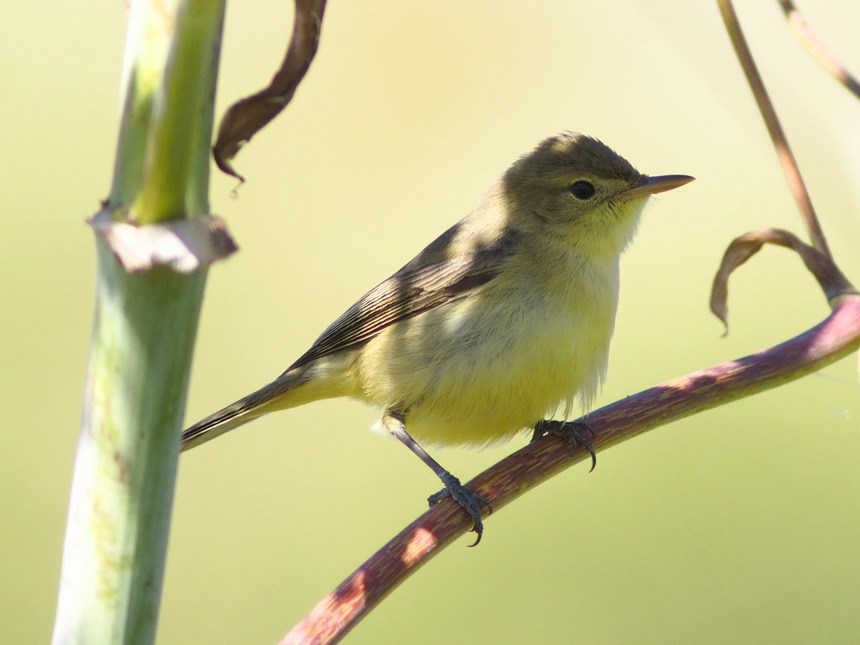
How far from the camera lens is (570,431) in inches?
80.2

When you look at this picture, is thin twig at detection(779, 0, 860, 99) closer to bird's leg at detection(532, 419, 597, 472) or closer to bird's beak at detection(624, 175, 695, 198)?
bird's leg at detection(532, 419, 597, 472)

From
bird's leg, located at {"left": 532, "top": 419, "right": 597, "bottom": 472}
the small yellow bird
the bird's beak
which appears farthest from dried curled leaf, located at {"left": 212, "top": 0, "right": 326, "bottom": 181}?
the bird's beak

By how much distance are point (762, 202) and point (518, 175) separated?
1052mm

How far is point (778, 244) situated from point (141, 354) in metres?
1.11

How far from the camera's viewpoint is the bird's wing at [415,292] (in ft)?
8.36

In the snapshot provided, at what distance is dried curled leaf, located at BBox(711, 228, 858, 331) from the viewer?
140 cm

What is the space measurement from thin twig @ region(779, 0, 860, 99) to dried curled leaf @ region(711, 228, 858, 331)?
242 mm

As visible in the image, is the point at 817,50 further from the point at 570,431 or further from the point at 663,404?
the point at 570,431

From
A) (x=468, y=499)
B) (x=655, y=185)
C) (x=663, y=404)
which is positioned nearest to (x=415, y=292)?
(x=655, y=185)

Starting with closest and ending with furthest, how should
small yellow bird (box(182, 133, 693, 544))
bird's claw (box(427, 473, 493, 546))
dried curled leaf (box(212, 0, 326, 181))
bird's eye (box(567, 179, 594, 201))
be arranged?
dried curled leaf (box(212, 0, 326, 181)) < bird's claw (box(427, 473, 493, 546)) < small yellow bird (box(182, 133, 693, 544)) < bird's eye (box(567, 179, 594, 201))

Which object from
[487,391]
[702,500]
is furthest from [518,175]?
[702,500]

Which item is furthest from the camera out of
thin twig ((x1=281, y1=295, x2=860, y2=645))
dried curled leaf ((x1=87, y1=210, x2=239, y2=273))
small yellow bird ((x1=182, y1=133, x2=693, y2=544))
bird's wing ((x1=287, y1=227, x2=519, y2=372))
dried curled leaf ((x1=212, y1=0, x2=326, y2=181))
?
bird's wing ((x1=287, y1=227, x2=519, y2=372))

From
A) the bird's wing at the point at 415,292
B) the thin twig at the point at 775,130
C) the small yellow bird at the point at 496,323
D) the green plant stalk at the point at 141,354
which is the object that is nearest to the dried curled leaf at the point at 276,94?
the green plant stalk at the point at 141,354

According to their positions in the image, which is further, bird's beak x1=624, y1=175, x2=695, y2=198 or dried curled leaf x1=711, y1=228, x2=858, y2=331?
bird's beak x1=624, y1=175, x2=695, y2=198
